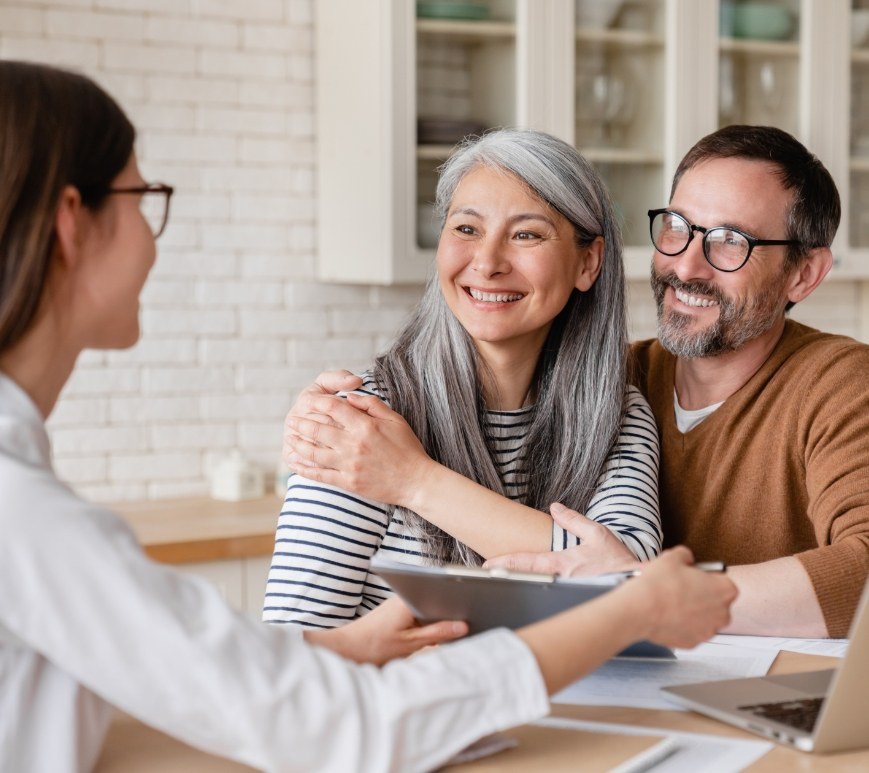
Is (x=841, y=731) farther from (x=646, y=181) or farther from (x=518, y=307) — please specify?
(x=646, y=181)

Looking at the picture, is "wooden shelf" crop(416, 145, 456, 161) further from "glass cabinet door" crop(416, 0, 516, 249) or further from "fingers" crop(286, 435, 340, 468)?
"fingers" crop(286, 435, 340, 468)

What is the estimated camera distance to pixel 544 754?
1140 millimetres

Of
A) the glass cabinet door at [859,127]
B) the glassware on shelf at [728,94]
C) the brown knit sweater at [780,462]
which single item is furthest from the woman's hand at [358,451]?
the glass cabinet door at [859,127]

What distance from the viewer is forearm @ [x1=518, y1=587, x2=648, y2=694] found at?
1072mm

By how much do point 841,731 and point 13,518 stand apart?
2.64 ft

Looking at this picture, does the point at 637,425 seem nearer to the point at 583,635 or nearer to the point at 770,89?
the point at 583,635

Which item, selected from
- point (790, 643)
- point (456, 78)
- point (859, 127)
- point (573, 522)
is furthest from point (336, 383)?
point (859, 127)

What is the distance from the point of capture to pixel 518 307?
198 cm

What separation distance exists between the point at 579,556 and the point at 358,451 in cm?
39

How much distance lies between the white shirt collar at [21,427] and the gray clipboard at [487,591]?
0.37 metres

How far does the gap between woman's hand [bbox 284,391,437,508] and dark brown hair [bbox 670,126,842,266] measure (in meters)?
0.85

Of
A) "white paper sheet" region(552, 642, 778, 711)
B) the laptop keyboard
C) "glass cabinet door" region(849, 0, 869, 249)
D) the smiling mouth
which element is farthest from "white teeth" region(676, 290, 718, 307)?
"glass cabinet door" region(849, 0, 869, 249)

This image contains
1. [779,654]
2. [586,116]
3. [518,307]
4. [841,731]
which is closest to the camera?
[841,731]

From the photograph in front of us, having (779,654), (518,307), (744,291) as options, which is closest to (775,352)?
(744,291)
